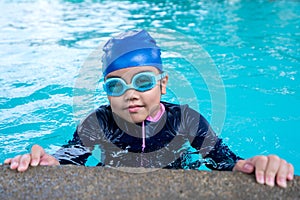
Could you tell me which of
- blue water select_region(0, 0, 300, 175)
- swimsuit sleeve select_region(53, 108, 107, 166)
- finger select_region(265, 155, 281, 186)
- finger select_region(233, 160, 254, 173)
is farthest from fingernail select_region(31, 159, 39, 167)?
blue water select_region(0, 0, 300, 175)

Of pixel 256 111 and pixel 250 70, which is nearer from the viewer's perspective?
pixel 256 111

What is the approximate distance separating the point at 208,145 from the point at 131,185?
975mm

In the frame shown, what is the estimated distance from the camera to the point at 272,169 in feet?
6.67

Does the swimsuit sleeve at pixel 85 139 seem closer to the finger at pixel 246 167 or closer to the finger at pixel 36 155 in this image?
the finger at pixel 36 155

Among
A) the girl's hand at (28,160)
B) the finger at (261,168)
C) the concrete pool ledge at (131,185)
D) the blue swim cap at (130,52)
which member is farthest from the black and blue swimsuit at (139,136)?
the finger at (261,168)

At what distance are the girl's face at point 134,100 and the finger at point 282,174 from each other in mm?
1170

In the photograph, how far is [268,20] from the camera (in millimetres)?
10969

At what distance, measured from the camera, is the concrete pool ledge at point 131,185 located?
6.64 ft

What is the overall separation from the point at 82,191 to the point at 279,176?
3.56ft

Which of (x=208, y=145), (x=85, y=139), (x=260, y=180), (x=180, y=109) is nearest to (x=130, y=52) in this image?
(x=180, y=109)

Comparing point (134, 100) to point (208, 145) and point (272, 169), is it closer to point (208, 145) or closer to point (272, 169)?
point (208, 145)

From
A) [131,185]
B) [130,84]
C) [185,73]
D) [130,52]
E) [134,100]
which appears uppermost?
[130,52]

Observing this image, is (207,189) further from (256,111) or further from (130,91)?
(256,111)

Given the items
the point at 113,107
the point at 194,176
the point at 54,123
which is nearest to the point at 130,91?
the point at 113,107
